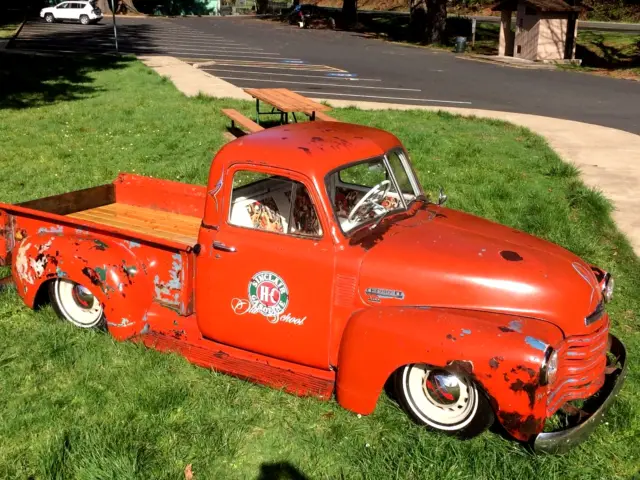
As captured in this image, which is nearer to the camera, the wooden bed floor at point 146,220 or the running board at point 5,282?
the running board at point 5,282

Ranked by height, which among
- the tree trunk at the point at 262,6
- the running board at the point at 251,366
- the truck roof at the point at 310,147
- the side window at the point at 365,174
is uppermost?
the tree trunk at the point at 262,6

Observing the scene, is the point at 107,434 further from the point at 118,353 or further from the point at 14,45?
the point at 14,45

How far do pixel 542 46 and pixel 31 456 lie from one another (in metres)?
23.5

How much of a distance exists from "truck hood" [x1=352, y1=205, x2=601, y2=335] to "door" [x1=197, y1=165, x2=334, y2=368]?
0.97 ft

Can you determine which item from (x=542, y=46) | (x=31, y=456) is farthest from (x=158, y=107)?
(x=542, y=46)

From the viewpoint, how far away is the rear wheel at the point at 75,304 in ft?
15.0

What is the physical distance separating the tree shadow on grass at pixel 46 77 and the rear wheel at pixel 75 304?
31.7ft

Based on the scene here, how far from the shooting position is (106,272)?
4184mm

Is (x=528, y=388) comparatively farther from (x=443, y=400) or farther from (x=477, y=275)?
(x=477, y=275)

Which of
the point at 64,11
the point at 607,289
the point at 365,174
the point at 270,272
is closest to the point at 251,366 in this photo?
the point at 270,272

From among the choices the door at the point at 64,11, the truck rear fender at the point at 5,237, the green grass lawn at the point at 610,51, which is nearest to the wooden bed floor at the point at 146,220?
the truck rear fender at the point at 5,237

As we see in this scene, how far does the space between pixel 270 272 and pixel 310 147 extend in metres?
0.83

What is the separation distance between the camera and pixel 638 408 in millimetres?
3777

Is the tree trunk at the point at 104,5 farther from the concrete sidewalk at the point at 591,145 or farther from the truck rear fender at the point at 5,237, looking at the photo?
the truck rear fender at the point at 5,237
